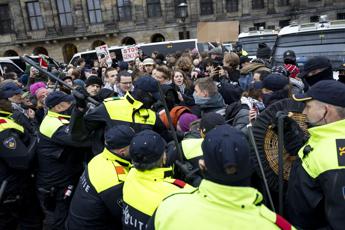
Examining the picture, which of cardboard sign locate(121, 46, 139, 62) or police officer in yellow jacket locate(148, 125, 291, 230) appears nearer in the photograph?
police officer in yellow jacket locate(148, 125, 291, 230)

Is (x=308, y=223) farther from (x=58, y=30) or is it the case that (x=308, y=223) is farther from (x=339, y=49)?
(x=58, y=30)

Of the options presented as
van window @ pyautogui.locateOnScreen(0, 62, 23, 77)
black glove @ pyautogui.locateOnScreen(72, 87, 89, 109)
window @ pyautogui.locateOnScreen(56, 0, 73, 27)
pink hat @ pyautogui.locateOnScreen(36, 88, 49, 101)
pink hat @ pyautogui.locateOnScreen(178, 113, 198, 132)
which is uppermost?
window @ pyautogui.locateOnScreen(56, 0, 73, 27)

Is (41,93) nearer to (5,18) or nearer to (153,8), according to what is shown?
(153,8)

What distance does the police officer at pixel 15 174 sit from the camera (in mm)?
3568

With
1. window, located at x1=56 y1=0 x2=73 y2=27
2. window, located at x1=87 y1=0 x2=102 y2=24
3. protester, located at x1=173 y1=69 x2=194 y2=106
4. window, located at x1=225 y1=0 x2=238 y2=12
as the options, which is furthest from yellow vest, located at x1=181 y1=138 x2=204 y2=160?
window, located at x1=56 y1=0 x2=73 y2=27

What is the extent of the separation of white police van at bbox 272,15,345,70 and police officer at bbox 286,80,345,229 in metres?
5.06

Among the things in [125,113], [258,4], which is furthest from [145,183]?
[258,4]

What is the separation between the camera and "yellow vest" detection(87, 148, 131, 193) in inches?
100

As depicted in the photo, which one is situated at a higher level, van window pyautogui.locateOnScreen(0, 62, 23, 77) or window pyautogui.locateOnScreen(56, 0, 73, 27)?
window pyautogui.locateOnScreen(56, 0, 73, 27)

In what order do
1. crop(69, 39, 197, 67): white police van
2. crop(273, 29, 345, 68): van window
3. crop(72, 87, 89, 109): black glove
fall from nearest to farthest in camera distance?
1. crop(72, 87, 89, 109): black glove
2. crop(273, 29, 345, 68): van window
3. crop(69, 39, 197, 67): white police van

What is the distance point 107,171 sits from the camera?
102 inches

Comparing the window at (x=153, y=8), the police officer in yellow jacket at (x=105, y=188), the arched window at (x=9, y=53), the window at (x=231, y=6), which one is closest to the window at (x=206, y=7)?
the window at (x=231, y=6)

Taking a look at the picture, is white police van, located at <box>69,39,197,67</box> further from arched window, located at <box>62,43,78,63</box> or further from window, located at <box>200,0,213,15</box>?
arched window, located at <box>62,43,78,63</box>

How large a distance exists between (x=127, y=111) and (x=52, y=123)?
36.2 inches
